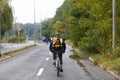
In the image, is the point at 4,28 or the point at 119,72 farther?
the point at 4,28

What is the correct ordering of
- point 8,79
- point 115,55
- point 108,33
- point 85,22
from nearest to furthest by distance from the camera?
point 8,79
point 115,55
point 108,33
point 85,22

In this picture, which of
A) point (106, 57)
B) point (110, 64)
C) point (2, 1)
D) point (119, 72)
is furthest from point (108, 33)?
point (2, 1)

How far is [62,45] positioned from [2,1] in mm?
42336

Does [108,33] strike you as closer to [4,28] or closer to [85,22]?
[85,22]

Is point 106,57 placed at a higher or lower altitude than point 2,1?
lower

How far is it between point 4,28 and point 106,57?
38.0 metres

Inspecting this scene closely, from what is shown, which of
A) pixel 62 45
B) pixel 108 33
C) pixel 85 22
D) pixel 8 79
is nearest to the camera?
pixel 8 79

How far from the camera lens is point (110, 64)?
18875mm

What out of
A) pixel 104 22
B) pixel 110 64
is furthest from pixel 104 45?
pixel 110 64

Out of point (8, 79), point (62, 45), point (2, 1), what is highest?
point (2, 1)

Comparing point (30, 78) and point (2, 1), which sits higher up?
point (2, 1)

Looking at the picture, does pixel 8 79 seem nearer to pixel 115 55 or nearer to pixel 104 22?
pixel 115 55

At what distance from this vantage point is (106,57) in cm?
2286

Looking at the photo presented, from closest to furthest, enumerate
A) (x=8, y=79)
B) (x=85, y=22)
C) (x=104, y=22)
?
(x=8, y=79) < (x=104, y=22) < (x=85, y=22)
